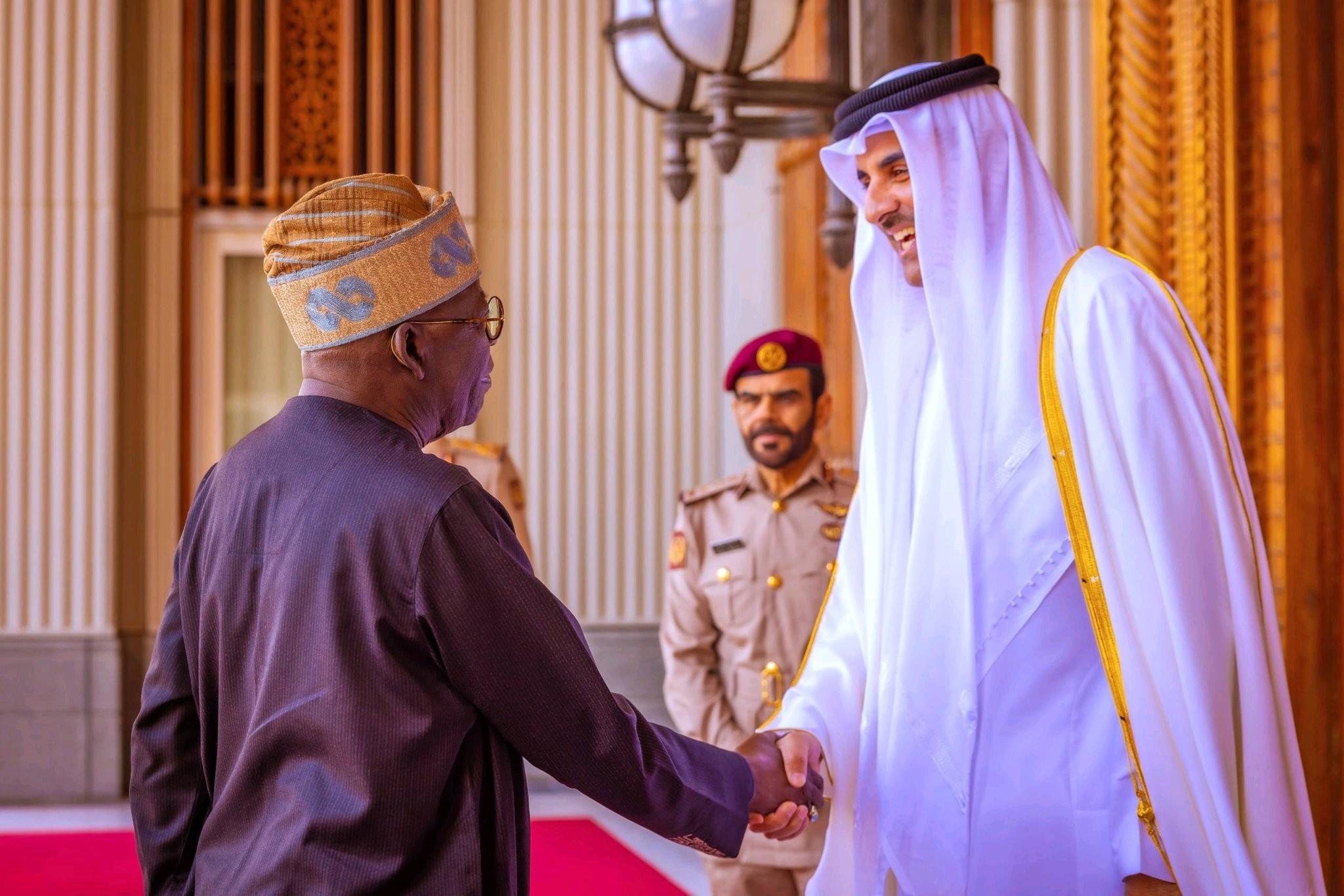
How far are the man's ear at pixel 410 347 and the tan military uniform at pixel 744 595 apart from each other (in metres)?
1.96

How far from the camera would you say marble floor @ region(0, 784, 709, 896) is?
499 centimetres

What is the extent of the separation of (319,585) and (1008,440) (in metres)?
0.98

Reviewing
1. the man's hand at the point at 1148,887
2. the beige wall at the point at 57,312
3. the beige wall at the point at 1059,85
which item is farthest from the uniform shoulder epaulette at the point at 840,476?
the beige wall at the point at 57,312

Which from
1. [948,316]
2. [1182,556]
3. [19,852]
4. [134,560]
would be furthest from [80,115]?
[1182,556]

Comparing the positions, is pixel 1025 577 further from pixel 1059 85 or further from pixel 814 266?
pixel 814 266

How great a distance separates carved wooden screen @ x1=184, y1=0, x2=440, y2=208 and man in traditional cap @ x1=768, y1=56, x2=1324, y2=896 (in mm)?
4758

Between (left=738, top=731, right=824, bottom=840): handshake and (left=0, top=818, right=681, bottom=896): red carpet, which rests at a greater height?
(left=738, top=731, right=824, bottom=840): handshake

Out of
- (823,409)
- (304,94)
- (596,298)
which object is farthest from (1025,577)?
(304,94)

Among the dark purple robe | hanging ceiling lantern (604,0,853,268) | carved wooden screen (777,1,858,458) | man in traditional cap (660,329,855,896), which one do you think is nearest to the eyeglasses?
the dark purple robe

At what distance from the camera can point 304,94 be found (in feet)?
21.8

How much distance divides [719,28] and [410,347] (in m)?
1.88

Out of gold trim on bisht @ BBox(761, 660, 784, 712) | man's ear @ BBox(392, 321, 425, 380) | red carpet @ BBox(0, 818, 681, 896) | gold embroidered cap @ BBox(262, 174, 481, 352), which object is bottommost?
red carpet @ BBox(0, 818, 681, 896)

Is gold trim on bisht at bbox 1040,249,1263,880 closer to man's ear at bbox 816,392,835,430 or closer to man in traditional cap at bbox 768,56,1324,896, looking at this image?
man in traditional cap at bbox 768,56,1324,896

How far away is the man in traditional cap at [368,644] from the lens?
1414 millimetres
